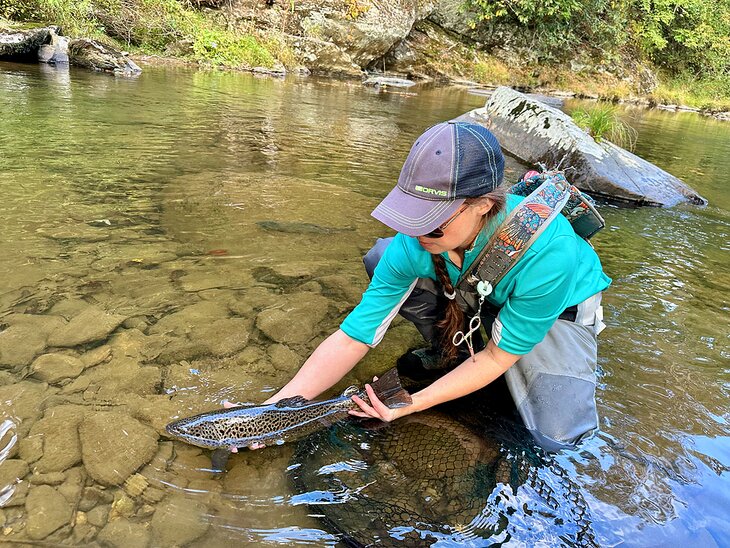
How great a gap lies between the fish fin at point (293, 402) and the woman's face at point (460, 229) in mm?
1040

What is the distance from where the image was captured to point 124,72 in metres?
14.6

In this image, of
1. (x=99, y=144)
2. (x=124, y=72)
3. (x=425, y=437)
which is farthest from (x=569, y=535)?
(x=124, y=72)

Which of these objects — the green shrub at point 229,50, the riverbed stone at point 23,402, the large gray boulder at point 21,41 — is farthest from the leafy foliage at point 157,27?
the riverbed stone at point 23,402

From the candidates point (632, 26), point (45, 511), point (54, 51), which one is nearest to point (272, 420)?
point (45, 511)

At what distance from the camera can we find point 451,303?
2.64 meters

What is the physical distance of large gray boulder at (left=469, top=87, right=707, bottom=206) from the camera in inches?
304

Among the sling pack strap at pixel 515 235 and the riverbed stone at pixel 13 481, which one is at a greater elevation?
the sling pack strap at pixel 515 235

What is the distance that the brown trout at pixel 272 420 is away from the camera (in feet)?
7.88

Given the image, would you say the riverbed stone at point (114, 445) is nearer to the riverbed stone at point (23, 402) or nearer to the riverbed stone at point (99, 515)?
the riverbed stone at point (99, 515)

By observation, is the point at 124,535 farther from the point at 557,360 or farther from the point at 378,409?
the point at 557,360

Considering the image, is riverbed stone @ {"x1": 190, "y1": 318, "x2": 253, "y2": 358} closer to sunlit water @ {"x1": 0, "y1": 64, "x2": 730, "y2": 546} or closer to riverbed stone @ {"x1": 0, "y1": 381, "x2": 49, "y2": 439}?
sunlit water @ {"x1": 0, "y1": 64, "x2": 730, "y2": 546}

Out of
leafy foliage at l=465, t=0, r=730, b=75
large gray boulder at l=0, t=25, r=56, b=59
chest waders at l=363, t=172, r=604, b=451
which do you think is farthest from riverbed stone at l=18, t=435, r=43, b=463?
leafy foliage at l=465, t=0, r=730, b=75

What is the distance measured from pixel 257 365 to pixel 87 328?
1.14 metres

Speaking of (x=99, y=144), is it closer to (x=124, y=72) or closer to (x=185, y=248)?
(x=185, y=248)
